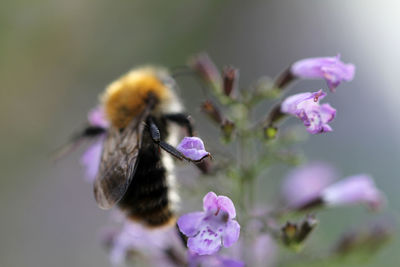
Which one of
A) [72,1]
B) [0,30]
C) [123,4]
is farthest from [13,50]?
[123,4]

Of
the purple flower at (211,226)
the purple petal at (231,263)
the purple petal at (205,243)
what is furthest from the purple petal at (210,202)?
the purple petal at (231,263)

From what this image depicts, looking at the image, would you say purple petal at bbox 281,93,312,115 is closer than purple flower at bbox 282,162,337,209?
Yes

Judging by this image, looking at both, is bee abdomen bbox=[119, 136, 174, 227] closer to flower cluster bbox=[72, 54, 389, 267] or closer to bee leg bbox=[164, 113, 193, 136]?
flower cluster bbox=[72, 54, 389, 267]

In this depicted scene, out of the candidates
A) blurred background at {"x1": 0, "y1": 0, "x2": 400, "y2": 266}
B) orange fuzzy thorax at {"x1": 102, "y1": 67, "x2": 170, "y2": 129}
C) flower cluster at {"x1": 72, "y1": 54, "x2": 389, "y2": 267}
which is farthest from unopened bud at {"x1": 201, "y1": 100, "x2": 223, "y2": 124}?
blurred background at {"x1": 0, "y1": 0, "x2": 400, "y2": 266}

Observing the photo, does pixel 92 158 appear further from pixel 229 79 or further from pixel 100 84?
pixel 100 84

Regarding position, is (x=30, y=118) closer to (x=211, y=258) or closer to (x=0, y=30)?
(x=0, y=30)

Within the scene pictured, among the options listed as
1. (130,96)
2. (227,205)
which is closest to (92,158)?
(130,96)

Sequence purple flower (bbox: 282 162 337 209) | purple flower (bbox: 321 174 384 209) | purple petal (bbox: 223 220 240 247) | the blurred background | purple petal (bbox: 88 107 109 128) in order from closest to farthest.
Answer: purple petal (bbox: 223 220 240 247)
purple petal (bbox: 88 107 109 128)
purple flower (bbox: 321 174 384 209)
purple flower (bbox: 282 162 337 209)
the blurred background

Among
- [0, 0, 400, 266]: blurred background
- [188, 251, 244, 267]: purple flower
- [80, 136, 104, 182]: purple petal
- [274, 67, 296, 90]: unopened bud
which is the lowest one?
[188, 251, 244, 267]: purple flower
